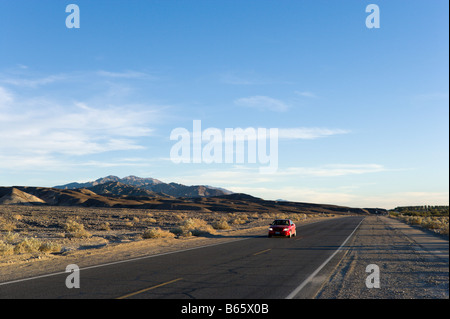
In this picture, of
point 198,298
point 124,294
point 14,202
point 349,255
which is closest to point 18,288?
point 124,294

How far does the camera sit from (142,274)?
12.4 meters

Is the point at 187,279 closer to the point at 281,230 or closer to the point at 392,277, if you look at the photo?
the point at 392,277

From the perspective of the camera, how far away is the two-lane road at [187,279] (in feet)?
31.2

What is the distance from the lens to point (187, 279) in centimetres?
1155

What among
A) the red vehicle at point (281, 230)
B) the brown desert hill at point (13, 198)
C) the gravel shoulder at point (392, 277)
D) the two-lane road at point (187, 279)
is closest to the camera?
the two-lane road at point (187, 279)

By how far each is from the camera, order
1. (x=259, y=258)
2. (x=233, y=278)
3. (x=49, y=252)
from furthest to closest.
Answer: (x=49, y=252)
(x=259, y=258)
(x=233, y=278)

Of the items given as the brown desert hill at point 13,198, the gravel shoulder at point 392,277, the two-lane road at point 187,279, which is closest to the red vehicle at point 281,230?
the gravel shoulder at point 392,277

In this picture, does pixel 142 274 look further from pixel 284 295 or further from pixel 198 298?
pixel 284 295

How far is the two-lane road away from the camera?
31.2ft

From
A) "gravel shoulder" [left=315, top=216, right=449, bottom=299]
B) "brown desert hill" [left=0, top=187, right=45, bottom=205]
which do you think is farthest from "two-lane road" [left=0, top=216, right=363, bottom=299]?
"brown desert hill" [left=0, top=187, right=45, bottom=205]

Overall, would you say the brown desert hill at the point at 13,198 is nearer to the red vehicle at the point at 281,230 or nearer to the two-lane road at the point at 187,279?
the red vehicle at the point at 281,230

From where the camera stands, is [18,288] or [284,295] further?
[18,288]

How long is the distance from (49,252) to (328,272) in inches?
552
